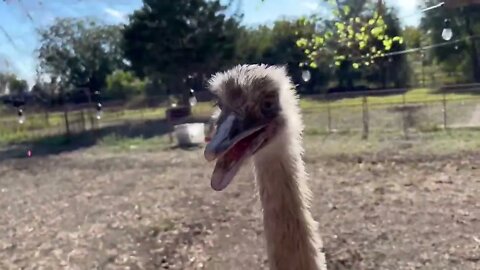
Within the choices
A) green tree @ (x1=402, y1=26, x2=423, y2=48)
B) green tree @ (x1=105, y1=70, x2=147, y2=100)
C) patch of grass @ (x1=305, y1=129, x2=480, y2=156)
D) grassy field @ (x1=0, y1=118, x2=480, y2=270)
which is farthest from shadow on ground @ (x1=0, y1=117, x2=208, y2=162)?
green tree @ (x1=402, y1=26, x2=423, y2=48)

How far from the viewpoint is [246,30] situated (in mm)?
31750

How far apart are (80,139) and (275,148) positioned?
2033 cm

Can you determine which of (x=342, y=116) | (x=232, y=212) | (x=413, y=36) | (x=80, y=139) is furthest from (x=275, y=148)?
(x=413, y=36)

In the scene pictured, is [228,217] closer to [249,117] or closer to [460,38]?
[249,117]

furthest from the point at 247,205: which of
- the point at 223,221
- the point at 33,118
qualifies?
the point at 33,118

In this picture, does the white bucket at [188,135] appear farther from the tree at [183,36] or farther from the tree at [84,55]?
the tree at [84,55]

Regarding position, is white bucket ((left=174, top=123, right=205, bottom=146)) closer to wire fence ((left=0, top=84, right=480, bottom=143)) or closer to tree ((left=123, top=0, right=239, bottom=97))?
wire fence ((left=0, top=84, right=480, bottom=143))

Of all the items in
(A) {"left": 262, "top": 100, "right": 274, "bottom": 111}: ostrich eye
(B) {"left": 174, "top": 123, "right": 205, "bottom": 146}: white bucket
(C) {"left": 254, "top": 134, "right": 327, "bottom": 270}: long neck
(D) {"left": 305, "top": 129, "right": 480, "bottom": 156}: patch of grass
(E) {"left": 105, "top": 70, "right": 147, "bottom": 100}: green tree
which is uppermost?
(E) {"left": 105, "top": 70, "right": 147, "bottom": 100}: green tree

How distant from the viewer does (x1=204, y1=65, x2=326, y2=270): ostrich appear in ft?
7.87

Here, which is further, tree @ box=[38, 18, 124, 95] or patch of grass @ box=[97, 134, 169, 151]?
tree @ box=[38, 18, 124, 95]

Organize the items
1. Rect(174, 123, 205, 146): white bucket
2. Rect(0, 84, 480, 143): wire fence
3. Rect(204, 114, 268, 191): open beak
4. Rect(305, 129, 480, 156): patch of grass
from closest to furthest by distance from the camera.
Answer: Rect(204, 114, 268, 191): open beak, Rect(305, 129, 480, 156): patch of grass, Rect(174, 123, 205, 146): white bucket, Rect(0, 84, 480, 143): wire fence

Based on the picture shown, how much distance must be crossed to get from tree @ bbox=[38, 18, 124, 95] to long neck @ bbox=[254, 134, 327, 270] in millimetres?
35363

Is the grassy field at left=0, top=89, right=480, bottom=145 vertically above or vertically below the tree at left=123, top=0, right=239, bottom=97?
below

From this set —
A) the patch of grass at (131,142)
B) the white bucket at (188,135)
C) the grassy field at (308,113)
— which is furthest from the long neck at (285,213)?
the grassy field at (308,113)
